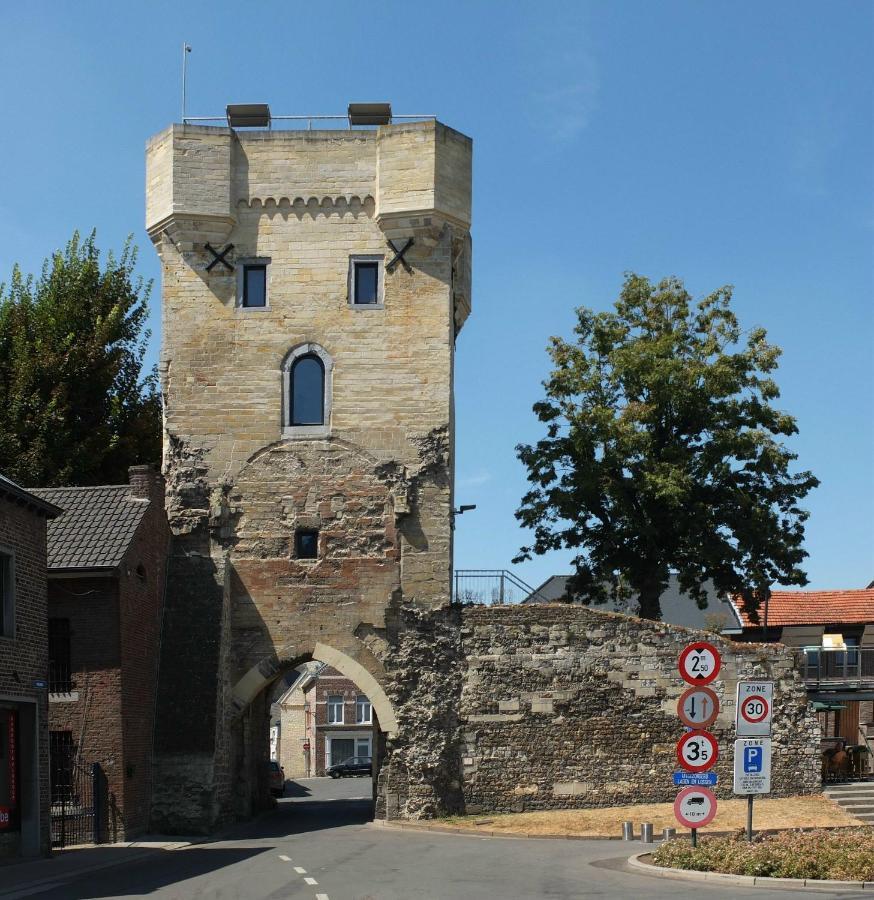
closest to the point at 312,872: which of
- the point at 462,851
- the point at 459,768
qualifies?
the point at 462,851

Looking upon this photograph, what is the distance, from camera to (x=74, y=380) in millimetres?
41062

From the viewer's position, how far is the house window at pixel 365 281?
32.8m

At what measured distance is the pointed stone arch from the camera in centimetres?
3116

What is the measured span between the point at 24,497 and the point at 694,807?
12706 millimetres

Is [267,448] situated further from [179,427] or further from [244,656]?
[244,656]

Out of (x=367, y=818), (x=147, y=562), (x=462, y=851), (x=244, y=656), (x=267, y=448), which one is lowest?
(x=367, y=818)

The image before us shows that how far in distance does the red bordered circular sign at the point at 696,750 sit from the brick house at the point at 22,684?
11682 mm

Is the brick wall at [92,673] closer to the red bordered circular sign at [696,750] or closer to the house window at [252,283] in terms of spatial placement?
the house window at [252,283]

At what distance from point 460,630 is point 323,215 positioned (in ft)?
34.5

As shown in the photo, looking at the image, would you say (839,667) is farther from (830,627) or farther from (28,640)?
(28,640)

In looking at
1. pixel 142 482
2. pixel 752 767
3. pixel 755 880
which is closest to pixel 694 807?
pixel 752 767

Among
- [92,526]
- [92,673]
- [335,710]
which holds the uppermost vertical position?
[92,526]

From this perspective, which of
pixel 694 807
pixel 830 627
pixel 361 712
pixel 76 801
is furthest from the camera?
pixel 361 712

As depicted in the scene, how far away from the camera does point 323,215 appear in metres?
33.0
